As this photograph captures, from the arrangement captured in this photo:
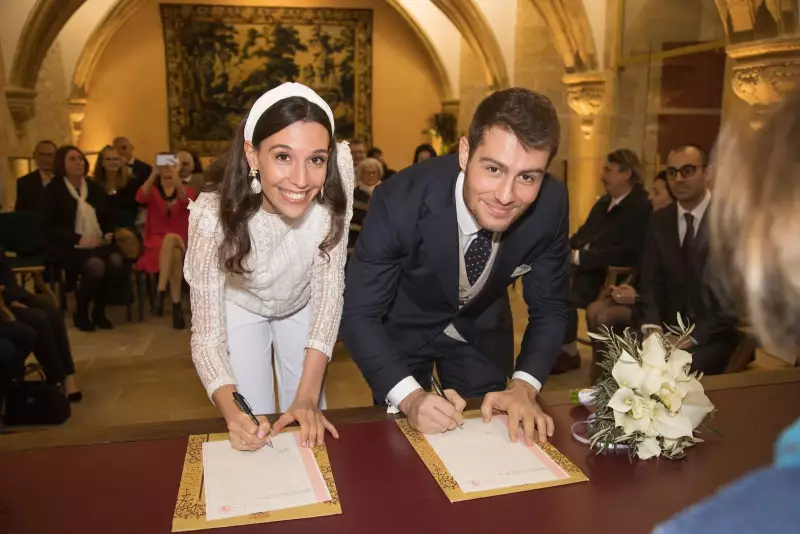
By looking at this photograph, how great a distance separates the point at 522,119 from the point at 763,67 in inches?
195

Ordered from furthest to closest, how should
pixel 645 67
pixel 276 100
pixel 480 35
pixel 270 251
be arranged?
pixel 480 35 → pixel 645 67 → pixel 270 251 → pixel 276 100

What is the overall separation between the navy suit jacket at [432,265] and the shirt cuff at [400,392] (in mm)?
30

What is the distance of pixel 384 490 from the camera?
135cm

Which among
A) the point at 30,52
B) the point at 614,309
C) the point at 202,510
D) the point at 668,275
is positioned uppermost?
the point at 30,52

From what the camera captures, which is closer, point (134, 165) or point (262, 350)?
point (262, 350)

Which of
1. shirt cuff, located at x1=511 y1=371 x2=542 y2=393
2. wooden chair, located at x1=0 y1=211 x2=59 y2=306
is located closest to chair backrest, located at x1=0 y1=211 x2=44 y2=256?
wooden chair, located at x1=0 y1=211 x2=59 y2=306

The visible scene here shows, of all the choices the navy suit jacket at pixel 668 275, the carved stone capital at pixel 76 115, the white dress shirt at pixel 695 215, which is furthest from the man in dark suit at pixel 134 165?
the white dress shirt at pixel 695 215

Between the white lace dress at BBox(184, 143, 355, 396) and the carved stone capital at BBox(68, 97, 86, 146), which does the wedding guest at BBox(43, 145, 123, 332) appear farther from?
the carved stone capital at BBox(68, 97, 86, 146)

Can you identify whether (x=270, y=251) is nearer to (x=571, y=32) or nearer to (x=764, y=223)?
(x=764, y=223)

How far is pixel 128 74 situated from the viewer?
1295 cm

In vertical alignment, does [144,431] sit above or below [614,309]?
above

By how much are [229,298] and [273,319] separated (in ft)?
0.65

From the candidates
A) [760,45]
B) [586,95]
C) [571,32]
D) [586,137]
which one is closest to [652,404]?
[760,45]

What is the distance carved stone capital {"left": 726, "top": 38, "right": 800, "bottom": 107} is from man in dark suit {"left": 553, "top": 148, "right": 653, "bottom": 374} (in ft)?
4.48
